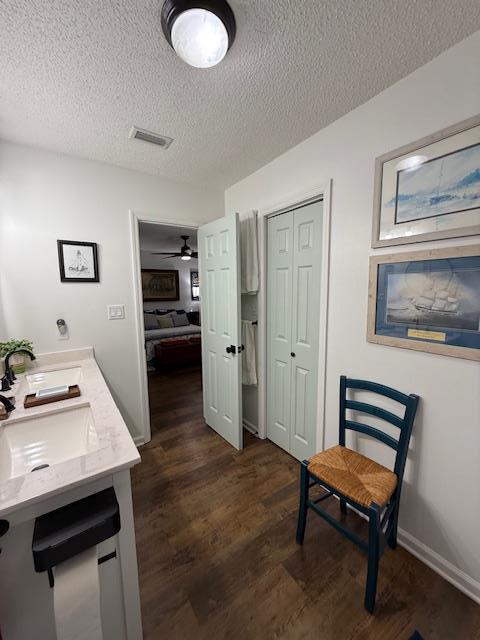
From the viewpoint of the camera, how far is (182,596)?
4.00 feet

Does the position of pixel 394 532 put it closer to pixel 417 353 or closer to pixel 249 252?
pixel 417 353

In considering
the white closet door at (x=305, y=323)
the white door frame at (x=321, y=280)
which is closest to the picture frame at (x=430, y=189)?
the white door frame at (x=321, y=280)

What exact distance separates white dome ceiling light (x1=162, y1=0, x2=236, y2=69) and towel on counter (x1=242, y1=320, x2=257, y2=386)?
5.68ft

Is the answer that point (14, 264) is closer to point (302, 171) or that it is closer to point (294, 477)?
point (302, 171)

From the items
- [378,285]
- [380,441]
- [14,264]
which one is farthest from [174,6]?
[380,441]

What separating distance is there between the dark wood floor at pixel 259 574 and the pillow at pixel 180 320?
4377 mm

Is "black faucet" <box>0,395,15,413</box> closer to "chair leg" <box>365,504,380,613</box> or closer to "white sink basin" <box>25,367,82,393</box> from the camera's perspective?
"white sink basin" <box>25,367,82,393</box>

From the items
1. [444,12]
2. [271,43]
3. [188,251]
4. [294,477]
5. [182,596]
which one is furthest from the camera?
[188,251]

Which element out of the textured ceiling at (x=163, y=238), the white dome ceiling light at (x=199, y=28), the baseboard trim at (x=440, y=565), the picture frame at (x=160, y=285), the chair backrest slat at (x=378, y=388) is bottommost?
the baseboard trim at (x=440, y=565)

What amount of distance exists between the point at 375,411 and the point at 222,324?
1348mm

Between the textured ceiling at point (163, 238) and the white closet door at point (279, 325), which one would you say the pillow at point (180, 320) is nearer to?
the textured ceiling at point (163, 238)

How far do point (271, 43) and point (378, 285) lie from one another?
1.18m

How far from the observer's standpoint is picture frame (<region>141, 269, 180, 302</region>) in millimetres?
6152

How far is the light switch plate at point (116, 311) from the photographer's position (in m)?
2.18
